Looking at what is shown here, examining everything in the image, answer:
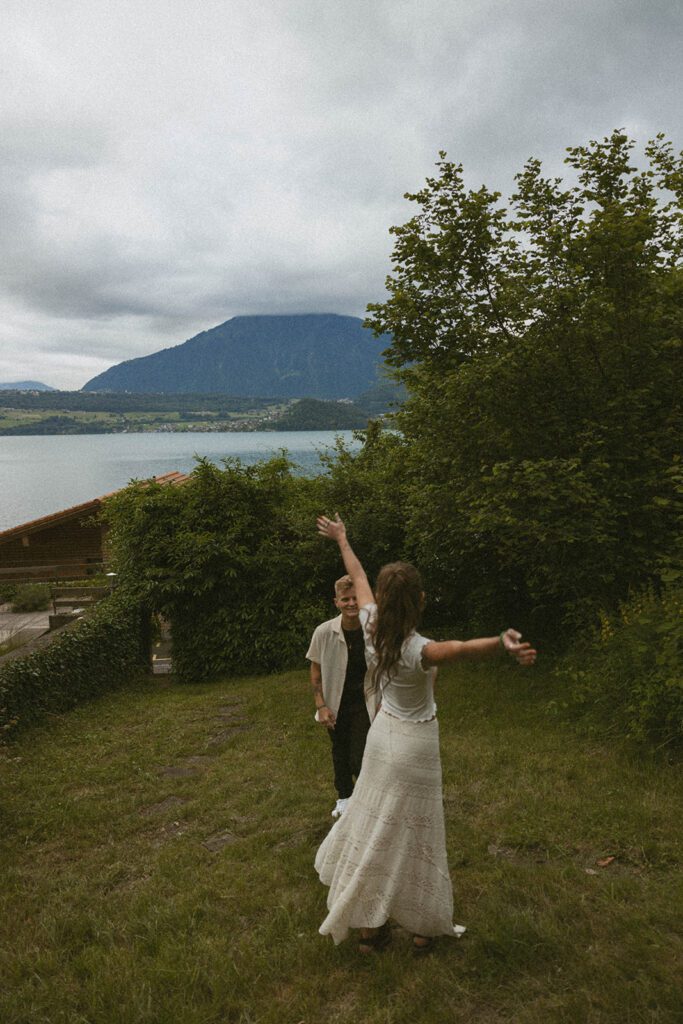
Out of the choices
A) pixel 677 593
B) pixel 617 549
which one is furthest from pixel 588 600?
pixel 677 593

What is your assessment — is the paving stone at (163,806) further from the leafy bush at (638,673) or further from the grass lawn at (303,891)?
the leafy bush at (638,673)

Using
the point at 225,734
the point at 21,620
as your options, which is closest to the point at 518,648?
the point at 225,734

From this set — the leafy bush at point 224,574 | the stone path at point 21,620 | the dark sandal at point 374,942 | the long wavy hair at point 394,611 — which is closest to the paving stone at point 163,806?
the dark sandal at point 374,942

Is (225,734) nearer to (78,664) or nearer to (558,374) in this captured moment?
(78,664)

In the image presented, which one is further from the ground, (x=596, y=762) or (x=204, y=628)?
(x=596, y=762)

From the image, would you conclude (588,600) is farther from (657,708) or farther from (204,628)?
(204,628)

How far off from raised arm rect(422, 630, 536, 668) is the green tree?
5.17 metres

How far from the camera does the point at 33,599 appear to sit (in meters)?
30.2

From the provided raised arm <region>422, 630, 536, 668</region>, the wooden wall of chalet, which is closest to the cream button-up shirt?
raised arm <region>422, 630, 536, 668</region>

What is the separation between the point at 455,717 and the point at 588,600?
99.9 inches

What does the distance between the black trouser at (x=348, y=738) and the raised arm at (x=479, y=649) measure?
2040 millimetres

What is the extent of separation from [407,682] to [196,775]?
16.3 ft

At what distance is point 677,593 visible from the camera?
7.19 metres

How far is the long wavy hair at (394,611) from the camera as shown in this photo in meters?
3.47
